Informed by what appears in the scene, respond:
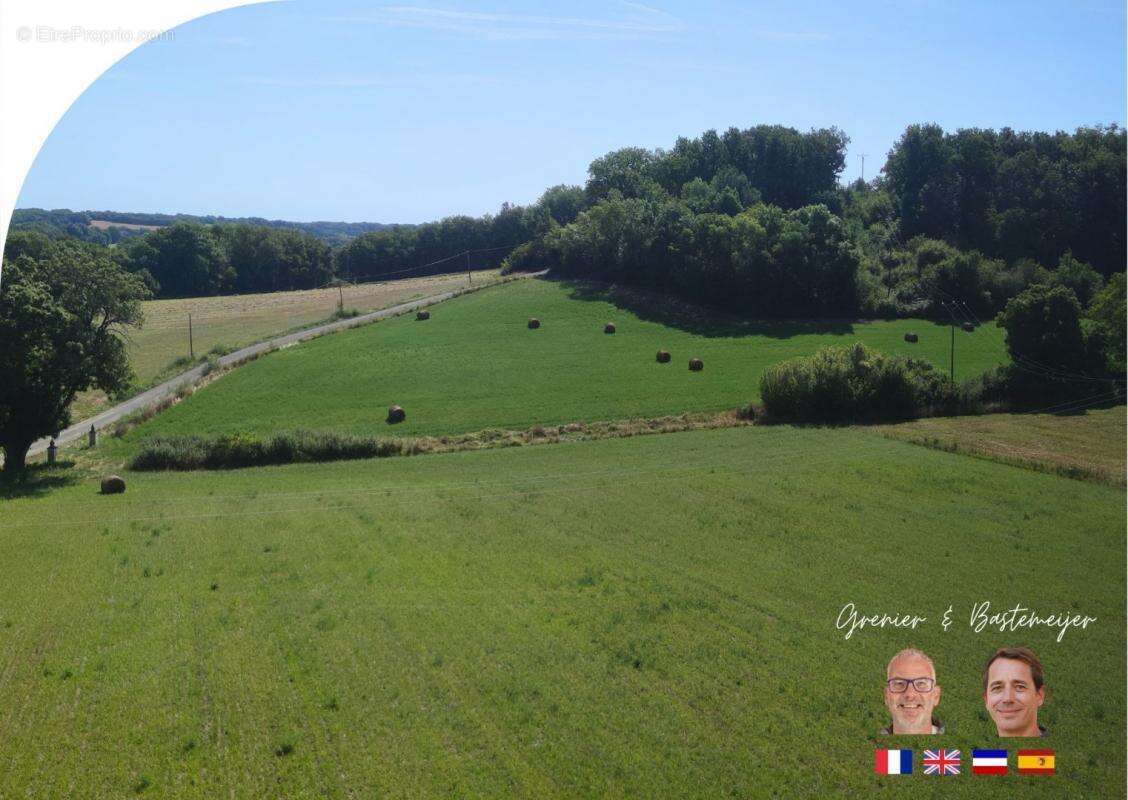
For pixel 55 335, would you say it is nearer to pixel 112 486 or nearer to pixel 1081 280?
pixel 112 486

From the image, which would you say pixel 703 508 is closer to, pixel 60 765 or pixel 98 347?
pixel 60 765

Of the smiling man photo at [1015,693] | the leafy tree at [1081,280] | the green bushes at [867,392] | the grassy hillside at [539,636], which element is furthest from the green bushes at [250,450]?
the leafy tree at [1081,280]

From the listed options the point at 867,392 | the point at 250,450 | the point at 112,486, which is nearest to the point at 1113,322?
the point at 867,392

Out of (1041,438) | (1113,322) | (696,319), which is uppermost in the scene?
(1113,322)

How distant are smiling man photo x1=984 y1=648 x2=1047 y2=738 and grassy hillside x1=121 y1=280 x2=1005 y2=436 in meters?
29.3

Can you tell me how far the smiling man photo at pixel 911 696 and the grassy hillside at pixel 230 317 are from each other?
40.9m

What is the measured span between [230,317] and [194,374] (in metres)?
23.7

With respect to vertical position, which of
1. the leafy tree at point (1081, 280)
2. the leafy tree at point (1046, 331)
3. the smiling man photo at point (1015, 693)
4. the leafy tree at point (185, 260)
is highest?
the leafy tree at point (185, 260)

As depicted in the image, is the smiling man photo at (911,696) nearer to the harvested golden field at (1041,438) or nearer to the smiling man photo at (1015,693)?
the smiling man photo at (1015,693)

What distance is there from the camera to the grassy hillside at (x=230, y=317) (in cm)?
5516

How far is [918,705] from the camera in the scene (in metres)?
12.4

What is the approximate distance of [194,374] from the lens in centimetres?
4966

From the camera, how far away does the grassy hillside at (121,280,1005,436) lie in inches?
1620

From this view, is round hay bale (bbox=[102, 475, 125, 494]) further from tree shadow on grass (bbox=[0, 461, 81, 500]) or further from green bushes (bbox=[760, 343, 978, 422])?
green bushes (bbox=[760, 343, 978, 422])
